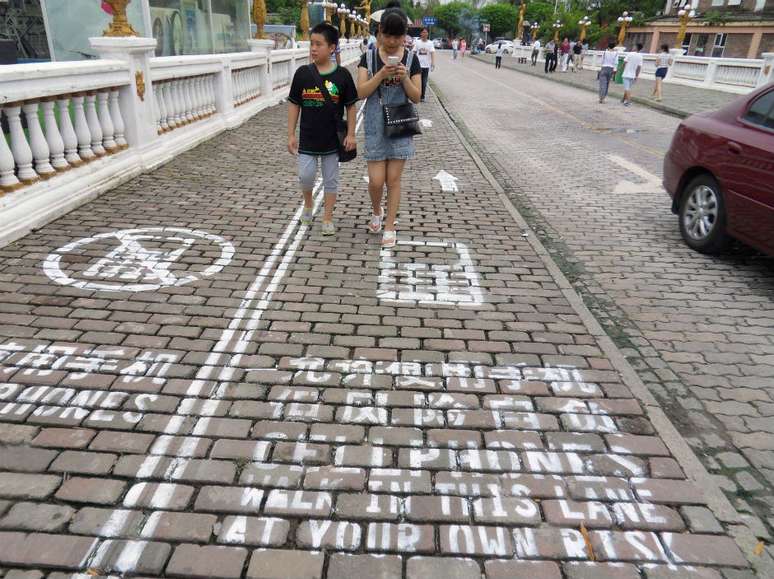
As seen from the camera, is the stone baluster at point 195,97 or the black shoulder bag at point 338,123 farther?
the stone baluster at point 195,97

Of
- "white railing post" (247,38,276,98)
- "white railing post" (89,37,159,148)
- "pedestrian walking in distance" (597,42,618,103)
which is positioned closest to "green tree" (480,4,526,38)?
"pedestrian walking in distance" (597,42,618,103)

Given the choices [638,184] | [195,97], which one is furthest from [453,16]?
[638,184]

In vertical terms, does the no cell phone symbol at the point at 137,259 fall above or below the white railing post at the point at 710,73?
below

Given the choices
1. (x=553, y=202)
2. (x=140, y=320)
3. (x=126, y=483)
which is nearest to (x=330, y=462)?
(x=126, y=483)

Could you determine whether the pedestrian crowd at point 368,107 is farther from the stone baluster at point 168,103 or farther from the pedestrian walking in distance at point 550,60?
the pedestrian walking in distance at point 550,60

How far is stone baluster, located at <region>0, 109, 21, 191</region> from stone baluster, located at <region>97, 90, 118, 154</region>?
2.01 metres

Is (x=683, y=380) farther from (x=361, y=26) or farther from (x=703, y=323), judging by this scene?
(x=361, y=26)

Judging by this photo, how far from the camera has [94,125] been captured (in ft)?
25.5

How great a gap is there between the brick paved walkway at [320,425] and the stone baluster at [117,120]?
280 centimetres

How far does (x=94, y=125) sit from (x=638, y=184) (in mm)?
8257

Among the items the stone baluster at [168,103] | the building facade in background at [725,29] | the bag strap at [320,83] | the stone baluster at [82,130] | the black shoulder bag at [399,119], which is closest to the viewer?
the black shoulder bag at [399,119]

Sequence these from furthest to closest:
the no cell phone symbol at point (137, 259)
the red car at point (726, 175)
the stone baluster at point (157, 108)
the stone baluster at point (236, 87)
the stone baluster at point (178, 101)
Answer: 1. the stone baluster at point (236, 87)
2. the stone baluster at point (178, 101)
3. the stone baluster at point (157, 108)
4. the red car at point (726, 175)
5. the no cell phone symbol at point (137, 259)

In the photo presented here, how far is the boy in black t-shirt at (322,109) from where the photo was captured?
591 centimetres

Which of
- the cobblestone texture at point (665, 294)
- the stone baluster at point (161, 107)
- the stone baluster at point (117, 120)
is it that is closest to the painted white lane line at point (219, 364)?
the cobblestone texture at point (665, 294)
